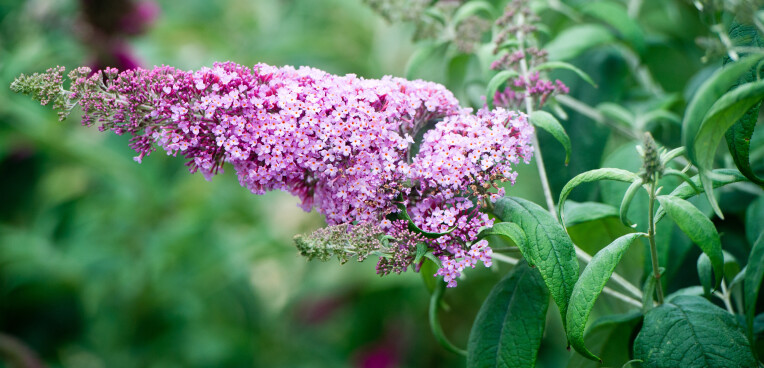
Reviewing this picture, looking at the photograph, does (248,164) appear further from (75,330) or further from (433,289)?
(75,330)

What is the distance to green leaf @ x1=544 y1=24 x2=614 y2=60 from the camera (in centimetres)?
134

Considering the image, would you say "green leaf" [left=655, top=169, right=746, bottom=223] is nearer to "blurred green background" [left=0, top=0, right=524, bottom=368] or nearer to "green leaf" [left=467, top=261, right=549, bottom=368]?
"green leaf" [left=467, top=261, right=549, bottom=368]

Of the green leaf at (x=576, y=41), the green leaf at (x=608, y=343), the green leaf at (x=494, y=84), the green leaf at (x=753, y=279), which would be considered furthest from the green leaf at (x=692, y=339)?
the green leaf at (x=576, y=41)

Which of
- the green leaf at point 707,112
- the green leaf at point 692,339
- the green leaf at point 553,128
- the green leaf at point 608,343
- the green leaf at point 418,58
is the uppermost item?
the green leaf at point 418,58

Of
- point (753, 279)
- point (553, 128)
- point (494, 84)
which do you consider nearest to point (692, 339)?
point (753, 279)

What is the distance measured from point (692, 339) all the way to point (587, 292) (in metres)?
0.18

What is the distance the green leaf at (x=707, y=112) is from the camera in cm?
71

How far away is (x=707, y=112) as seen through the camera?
76 centimetres

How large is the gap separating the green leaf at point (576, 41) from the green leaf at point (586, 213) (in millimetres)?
409

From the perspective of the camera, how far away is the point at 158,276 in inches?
82.1

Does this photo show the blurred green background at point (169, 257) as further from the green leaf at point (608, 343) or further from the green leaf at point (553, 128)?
the green leaf at point (553, 128)

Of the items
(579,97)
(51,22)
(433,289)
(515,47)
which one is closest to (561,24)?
(579,97)

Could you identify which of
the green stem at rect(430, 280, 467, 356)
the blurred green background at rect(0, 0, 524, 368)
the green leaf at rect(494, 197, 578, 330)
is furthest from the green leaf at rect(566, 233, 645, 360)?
the blurred green background at rect(0, 0, 524, 368)

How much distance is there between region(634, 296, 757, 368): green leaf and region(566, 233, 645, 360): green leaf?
12 centimetres
